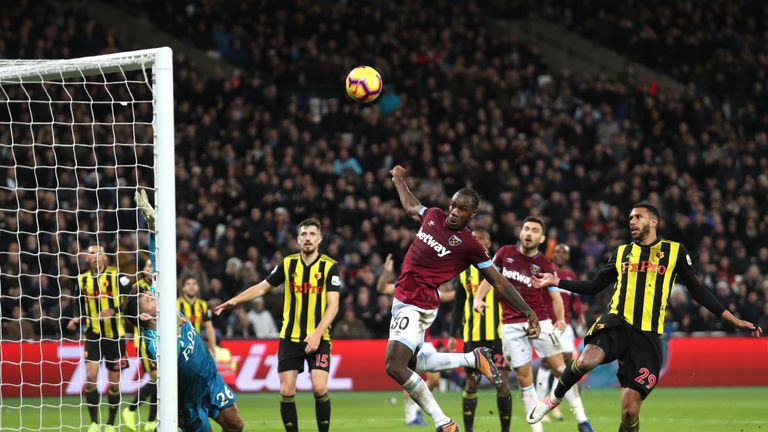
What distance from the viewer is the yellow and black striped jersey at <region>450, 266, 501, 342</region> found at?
12023 millimetres

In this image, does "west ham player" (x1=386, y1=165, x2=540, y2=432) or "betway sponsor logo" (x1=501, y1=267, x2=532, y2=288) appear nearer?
"west ham player" (x1=386, y1=165, x2=540, y2=432)

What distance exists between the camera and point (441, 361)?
9.48 meters

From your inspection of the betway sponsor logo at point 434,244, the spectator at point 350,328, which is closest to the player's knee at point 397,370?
the betway sponsor logo at point 434,244

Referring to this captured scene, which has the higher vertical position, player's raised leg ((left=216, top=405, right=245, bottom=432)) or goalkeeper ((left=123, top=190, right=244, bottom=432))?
goalkeeper ((left=123, top=190, right=244, bottom=432))

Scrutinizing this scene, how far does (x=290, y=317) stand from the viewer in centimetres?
1082

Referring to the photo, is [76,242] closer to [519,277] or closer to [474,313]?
[474,313]

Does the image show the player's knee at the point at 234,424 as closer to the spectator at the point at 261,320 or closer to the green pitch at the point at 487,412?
the green pitch at the point at 487,412

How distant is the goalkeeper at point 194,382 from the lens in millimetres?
8648

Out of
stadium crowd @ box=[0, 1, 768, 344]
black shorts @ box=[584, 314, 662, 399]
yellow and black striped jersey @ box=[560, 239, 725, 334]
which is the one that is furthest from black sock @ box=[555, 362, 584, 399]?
stadium crowd @ box=[0, 1, 768, 344]

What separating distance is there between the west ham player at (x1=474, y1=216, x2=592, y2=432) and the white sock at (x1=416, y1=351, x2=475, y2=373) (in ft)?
6.53

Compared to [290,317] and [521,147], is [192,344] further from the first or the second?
[521,147]

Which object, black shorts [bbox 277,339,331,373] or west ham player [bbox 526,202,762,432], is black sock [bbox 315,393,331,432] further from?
west ham player [bbox 526,202,762,432]

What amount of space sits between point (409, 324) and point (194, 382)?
187cm

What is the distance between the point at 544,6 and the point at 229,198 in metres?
13.2
